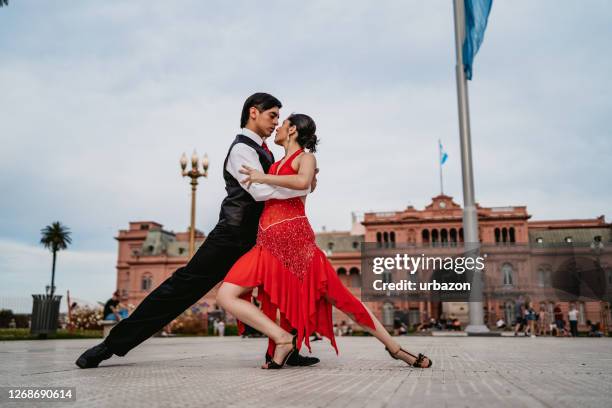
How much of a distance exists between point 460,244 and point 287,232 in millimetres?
51825

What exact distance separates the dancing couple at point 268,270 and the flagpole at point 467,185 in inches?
422

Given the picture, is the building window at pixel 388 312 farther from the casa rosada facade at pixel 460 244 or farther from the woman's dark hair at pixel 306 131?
the woman's dark hair at pixel 306 131

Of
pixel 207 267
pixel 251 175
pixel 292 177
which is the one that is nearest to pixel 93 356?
pixel 207 267

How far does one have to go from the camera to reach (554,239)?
5844 cm

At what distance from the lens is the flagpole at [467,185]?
13555 mm

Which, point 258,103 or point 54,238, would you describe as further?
point 54,238

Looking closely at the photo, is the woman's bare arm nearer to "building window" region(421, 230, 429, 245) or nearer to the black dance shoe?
the black dance shoe

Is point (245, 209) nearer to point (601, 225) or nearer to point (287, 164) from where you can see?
point (287, 164)

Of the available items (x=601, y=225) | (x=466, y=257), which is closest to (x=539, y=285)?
A: (x=601, y=225)

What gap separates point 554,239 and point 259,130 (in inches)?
2445

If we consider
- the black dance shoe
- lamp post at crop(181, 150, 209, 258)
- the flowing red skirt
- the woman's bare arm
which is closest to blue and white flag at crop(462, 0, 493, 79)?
lamp post at crop(181, 150, 209, 258)

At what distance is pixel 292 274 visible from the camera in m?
3.08

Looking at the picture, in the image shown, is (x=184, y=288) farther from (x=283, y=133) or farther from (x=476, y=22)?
(x=476, y=22)

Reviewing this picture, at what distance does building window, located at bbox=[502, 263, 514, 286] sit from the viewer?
50794 millimetres
